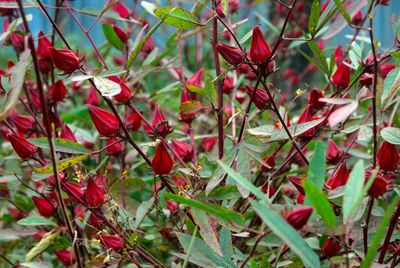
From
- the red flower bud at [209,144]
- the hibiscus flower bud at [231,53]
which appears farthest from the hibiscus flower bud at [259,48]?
the red flower bud at [209,144]

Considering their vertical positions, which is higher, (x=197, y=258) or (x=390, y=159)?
(x=390, y=159)

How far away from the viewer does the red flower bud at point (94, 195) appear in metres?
0.84

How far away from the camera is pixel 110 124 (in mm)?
818

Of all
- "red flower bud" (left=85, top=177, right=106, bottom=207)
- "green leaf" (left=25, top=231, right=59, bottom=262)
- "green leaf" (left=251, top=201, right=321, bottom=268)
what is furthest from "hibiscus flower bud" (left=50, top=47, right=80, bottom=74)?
"green leaf" (left=251, top=201, right=321, bottom=268)

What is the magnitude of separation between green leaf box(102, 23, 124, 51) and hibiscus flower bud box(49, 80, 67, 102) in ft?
0.70

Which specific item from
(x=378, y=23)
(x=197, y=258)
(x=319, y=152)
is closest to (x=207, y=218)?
(x=197, y=258)

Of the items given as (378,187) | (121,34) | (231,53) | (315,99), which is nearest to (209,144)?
(121,34)

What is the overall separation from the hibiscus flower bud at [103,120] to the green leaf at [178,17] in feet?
0.48

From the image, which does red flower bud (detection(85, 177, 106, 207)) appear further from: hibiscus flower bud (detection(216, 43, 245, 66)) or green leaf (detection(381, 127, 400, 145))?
green leaf (detection(381, 127, 400, 145))

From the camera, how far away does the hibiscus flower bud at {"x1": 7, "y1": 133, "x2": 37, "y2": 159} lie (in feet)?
2.84

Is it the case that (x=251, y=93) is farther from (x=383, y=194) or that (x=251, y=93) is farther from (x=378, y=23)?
(x=378, y=23)

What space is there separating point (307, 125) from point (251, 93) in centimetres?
9

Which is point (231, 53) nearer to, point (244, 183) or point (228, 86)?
point (244, 183)

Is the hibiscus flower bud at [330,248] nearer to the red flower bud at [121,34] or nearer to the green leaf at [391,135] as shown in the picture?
the green leaf at [391,135]
